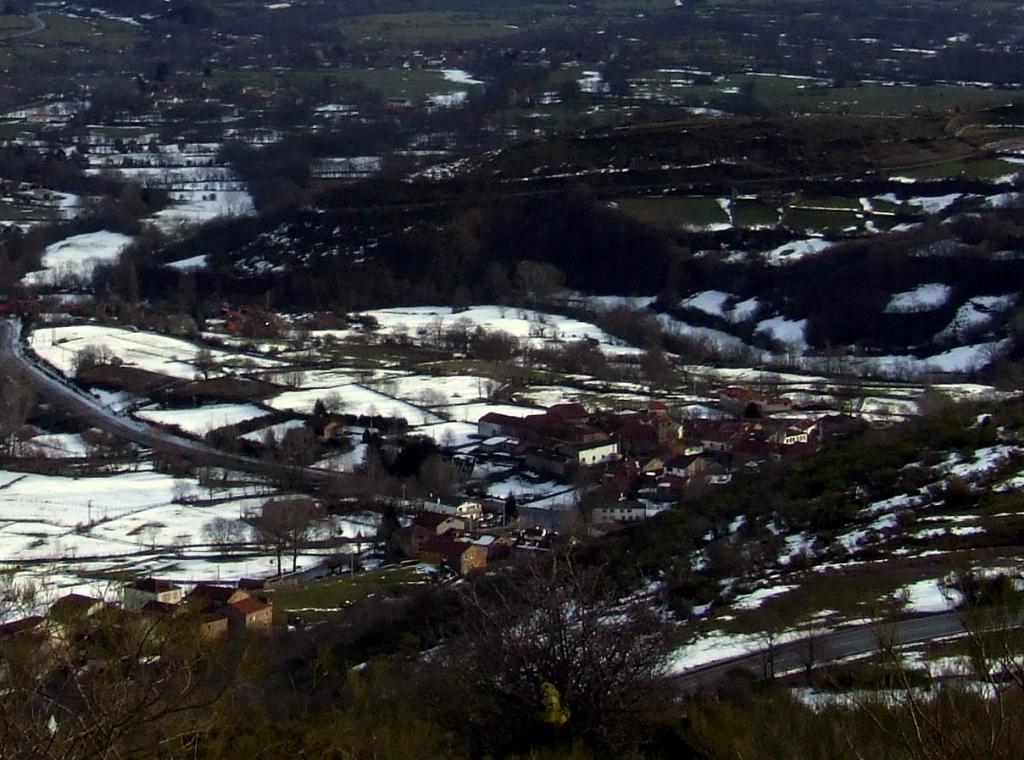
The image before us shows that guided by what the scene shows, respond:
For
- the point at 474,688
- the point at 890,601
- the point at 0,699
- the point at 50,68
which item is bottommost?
→ the point at 50,68

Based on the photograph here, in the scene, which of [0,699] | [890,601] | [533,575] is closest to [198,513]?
[890,601]

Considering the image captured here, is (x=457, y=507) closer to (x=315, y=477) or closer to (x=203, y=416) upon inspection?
(x=315, y=477)

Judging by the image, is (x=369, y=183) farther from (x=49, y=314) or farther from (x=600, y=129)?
(x=49, y=314)

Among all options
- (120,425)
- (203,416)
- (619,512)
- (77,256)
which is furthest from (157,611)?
(77,256)

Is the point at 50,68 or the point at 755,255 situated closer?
the point at 755,255

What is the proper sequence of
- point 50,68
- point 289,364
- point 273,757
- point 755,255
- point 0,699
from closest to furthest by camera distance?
A: 1. point 0,699
2. point 273,757
3. point 289,364
4. point 755,255
5. point 50,68
